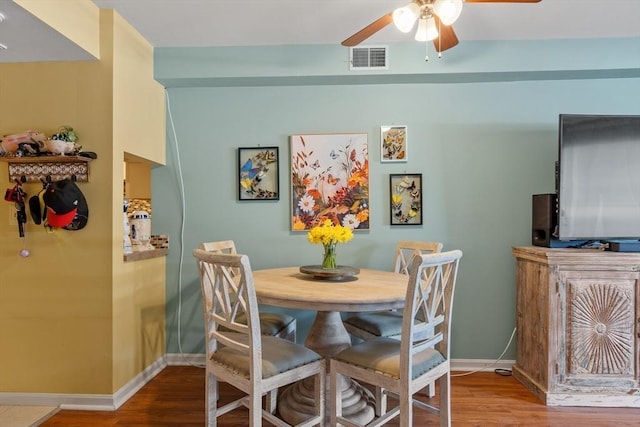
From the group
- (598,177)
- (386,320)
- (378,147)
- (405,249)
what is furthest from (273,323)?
(598,177)

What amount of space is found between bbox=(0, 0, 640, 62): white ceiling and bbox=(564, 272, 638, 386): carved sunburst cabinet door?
5.45ft

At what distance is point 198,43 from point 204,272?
5.97ft

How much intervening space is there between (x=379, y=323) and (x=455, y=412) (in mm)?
693

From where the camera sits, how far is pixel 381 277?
7.15 feet

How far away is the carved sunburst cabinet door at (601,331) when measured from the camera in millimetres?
2229

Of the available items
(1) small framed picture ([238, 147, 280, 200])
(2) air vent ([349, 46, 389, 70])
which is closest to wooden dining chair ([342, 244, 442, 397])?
(1) small framed picture ([238, 147, 280, 200])

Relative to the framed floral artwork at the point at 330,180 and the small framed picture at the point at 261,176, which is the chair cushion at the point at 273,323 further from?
the small framed picture at the point at 261,176

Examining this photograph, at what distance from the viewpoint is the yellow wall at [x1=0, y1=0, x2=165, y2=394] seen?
2.21 m

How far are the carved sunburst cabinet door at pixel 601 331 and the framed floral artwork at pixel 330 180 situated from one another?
1.47 metres

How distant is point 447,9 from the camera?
1.62m

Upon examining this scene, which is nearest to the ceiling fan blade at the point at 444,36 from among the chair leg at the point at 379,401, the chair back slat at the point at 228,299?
the chair back slat at the point at 228,299

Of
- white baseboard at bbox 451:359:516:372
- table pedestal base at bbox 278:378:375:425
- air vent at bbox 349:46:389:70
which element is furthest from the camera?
white baseboard at bbox 451:359:516:372

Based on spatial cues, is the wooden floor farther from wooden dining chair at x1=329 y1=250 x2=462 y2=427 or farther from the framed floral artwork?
the framed floral artwork

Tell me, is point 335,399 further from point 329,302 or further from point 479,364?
point 479,364
